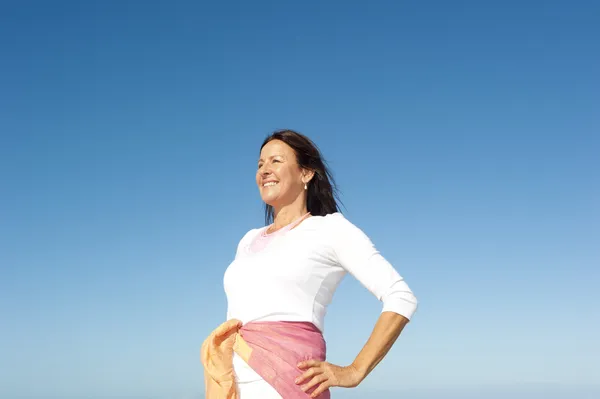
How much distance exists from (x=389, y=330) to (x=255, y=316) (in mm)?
723

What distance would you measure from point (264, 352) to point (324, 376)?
0.34m

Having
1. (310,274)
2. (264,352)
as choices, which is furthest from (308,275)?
(264,352)

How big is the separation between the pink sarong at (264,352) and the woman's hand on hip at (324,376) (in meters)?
0.04

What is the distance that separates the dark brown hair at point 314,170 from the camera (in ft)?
14.0

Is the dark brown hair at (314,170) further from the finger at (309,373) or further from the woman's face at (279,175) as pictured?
the finger at (309,373)

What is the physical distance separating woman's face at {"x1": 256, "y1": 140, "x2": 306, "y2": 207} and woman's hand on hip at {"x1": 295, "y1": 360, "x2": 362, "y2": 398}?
1.06 meters

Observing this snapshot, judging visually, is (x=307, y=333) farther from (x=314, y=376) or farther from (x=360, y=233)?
(x=360, y=233)

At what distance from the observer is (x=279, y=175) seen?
4.16 metres

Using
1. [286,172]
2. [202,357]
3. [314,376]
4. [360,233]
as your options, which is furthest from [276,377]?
[286,172]

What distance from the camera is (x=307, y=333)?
3693 mm

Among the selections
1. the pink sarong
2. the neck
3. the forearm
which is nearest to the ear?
the neck

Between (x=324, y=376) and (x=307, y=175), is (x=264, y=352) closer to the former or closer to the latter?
(x=324, y=376)

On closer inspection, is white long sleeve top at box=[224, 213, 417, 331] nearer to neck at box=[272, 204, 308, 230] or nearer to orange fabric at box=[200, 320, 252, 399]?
orange fabric at box=[200, 320, 252, 399]

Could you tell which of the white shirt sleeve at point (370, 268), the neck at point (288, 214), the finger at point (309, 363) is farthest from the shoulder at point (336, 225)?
the finger at point (309, 363)
